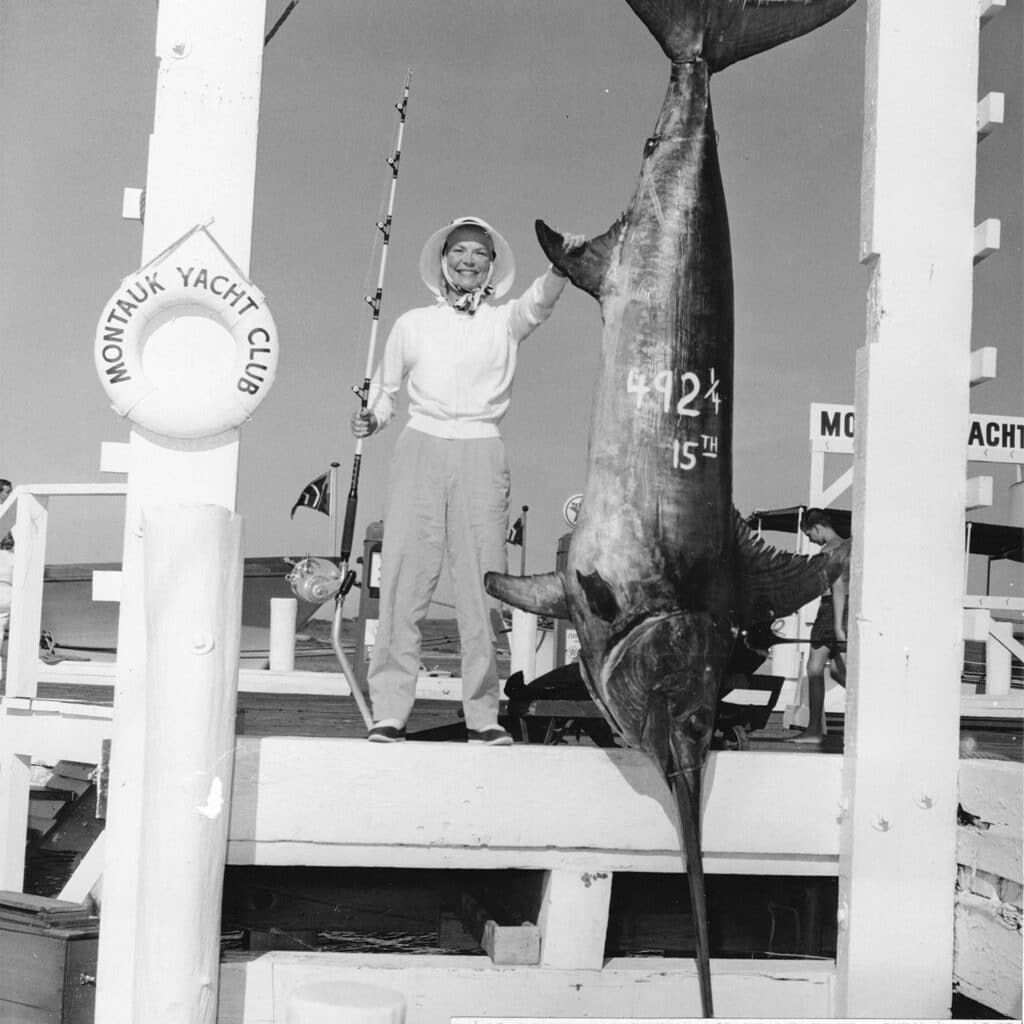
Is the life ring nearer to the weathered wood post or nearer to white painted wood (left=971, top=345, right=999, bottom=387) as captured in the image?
the weathered wood post

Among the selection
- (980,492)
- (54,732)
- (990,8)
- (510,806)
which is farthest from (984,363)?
(54,732)

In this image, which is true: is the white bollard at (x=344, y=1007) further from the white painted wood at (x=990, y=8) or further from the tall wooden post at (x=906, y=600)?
the white painted wood at (x=990, y=8)

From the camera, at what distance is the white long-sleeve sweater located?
9.67 feet

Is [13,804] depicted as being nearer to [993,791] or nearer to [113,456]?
[113,456]

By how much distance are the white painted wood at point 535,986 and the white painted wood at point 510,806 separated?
0.20 metres

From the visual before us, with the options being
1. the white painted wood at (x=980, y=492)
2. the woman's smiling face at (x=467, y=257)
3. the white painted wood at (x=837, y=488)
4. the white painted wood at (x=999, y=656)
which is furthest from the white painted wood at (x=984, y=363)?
the white painted wood at (x=999, y=656)

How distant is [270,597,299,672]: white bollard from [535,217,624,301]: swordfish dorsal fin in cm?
401

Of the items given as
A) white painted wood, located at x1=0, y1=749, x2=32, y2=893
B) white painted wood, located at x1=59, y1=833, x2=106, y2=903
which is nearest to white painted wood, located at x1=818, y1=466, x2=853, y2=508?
white painted wood, located at x1=0, y1=749, x2=32, y2=893

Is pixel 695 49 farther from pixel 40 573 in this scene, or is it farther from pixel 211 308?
pixel 40 573

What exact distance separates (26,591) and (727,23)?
337 centimetres

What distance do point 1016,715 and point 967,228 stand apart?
5.60 metres

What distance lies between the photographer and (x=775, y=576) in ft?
8.62

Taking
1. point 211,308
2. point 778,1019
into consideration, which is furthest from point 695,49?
point 778,1019

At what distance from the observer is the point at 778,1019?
249 cm
